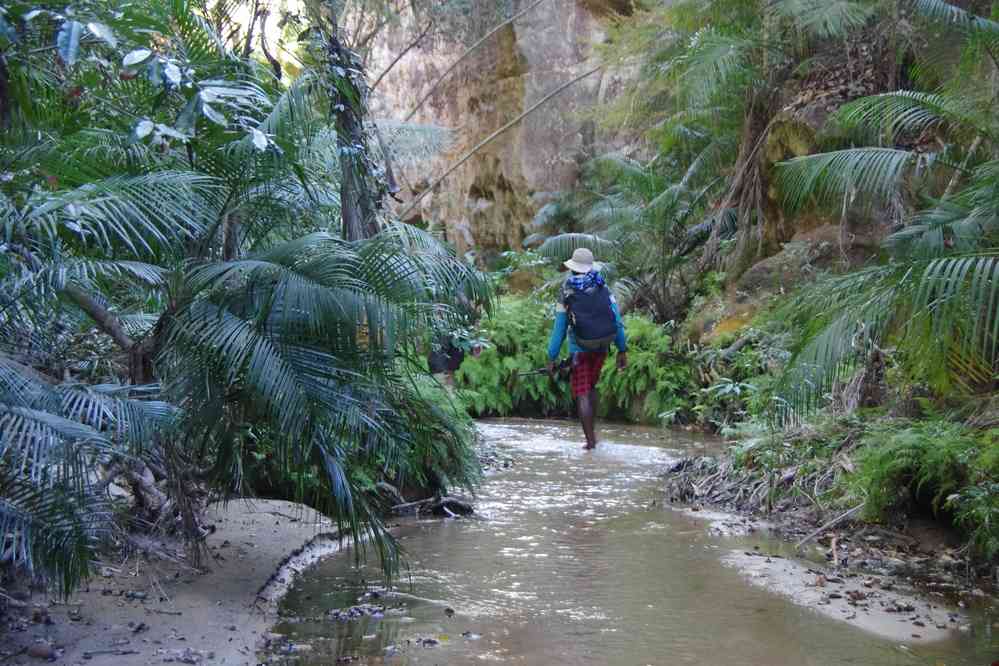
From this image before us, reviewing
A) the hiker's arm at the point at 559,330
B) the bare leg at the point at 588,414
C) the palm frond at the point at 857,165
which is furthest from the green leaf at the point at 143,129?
the bare leg at the point at 588,414

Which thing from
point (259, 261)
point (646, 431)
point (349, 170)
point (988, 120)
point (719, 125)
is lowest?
point (646, 431)

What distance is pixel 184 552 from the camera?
14.0 feet

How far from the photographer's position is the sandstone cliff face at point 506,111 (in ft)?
65.7

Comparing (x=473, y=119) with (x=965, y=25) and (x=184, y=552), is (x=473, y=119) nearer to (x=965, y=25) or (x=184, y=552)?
(x=965, y=25)

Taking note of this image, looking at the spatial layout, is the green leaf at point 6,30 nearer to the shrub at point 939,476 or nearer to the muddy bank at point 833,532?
the muddy bank at point 833,532

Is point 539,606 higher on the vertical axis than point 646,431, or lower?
lower

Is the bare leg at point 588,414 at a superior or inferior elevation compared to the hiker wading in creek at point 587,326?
inferior

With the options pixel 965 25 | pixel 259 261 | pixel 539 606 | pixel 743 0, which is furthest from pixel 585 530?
pixel 743 0

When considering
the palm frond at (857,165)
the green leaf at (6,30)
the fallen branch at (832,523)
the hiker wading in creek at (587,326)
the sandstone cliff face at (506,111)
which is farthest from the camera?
the sandstone cliff face at (506,111)

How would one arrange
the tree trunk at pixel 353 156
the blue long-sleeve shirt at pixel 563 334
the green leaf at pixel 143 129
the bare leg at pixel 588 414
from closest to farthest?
the green leaf at pixel 143 129
the tree trunk at pixel 353 156
the blue long-sleeve shirt at pixel 563 334
the bare leg at pixel 588 414

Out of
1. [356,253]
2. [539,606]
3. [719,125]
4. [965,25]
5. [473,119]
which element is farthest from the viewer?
[473,119]

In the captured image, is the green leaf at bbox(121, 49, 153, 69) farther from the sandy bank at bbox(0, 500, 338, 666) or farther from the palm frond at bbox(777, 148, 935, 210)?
the palm frond at bbox(777, 148, 935, 210)

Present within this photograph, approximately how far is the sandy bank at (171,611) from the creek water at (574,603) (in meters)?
0.18

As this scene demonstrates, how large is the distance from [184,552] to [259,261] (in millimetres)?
1461
